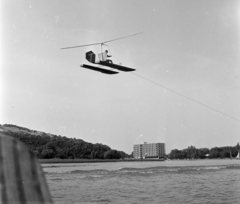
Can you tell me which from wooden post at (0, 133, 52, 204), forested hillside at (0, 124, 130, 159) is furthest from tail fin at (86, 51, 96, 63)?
forested hillside at (0, 124, 130, 159)

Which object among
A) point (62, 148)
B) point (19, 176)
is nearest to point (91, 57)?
point (19, 176)

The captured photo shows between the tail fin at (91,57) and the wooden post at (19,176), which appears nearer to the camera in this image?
the wooden post at (19,176)

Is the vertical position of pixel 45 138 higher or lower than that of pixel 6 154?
higher

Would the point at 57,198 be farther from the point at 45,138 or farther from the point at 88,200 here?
the point at 45,138

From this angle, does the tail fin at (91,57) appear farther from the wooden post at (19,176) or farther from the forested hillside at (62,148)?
the forested hillside at (62,148)

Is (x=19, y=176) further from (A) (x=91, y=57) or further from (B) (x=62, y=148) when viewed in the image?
(B) (x=62, y=148)

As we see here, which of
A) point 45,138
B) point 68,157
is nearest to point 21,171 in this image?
point 68,157

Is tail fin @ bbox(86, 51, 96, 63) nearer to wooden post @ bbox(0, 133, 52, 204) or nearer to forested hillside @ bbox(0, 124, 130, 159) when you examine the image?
wooden post @ bbox(0, 133, 52, 204)

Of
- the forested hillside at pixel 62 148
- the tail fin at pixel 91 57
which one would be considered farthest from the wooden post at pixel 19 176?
the forested hillside at pixel 62 148
